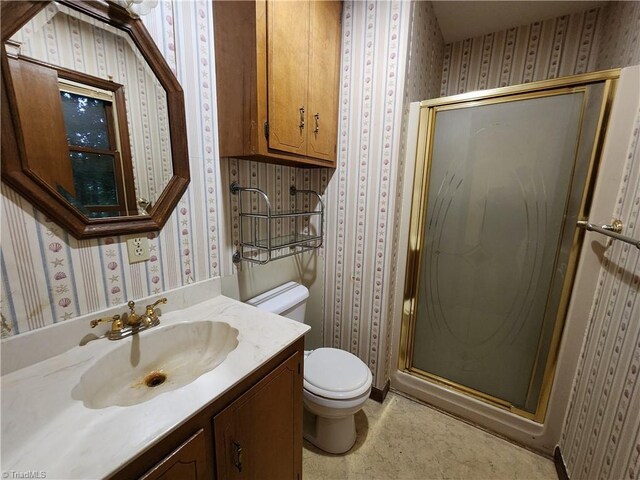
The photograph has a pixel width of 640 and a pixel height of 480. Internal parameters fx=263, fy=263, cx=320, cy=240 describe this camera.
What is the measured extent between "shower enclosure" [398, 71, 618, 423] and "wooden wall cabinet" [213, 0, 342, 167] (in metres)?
0.68

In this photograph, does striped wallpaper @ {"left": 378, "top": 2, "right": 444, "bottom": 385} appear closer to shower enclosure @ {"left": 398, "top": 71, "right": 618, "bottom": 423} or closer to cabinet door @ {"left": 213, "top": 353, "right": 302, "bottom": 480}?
shower enclosure @ {"left": 398, "top": 71, "right": 618, "bottom": 423}

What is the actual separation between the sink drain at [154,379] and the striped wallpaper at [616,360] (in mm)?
1508

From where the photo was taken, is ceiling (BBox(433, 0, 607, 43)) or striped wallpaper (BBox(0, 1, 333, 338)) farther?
ceiling (BBox(433, 0, 607, 43))

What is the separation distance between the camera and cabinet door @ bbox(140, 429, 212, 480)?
0.55 m

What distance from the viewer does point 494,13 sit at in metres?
1.57

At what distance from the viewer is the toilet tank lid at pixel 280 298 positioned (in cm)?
136

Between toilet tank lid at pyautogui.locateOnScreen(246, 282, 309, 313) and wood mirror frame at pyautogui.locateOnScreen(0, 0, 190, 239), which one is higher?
wood mirror frame at pyautogui.locateOnScreen(0, 0, 190, 239)

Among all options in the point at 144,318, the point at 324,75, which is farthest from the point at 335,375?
the point at 324,75

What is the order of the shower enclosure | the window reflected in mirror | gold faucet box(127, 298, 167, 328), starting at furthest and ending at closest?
the shower enclosure, gold faucet box(127, 298, 167, 328), the window reflected in mirror

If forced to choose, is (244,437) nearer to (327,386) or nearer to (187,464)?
(187,464)

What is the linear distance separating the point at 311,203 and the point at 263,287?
0.64 metres

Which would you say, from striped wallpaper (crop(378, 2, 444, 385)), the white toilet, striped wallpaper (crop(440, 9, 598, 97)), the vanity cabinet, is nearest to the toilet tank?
the white toilet

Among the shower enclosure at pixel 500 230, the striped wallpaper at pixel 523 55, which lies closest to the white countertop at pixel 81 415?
the shower enclosure at pixel 500 230

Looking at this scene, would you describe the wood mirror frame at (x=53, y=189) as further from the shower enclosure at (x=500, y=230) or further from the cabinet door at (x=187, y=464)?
the shower enclosure at (x=500, y=230)
